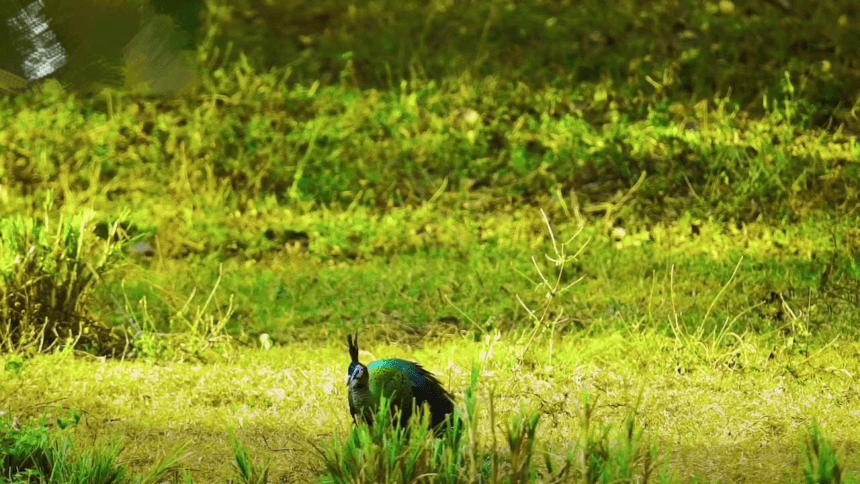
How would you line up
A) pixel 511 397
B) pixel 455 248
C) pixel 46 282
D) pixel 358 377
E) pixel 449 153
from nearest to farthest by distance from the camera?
pixel 358 377 < pixel 511 397 < pixel 46 282 < pixel 455 248 < pixel 449 153

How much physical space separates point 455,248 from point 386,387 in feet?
12.7

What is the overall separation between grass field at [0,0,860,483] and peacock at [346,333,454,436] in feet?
0.30

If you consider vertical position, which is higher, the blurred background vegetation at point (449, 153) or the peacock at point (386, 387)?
the peacock at point (386, 387)

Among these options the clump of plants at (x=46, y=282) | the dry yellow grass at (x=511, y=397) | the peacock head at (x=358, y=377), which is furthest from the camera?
the clump of plants at (x=46, y=282)

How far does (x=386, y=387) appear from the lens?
12.3 ft

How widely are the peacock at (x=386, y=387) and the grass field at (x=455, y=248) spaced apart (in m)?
0.09

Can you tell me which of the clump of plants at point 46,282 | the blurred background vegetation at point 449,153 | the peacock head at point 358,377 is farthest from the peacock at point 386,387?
the blurred background vegetation at point 449,153

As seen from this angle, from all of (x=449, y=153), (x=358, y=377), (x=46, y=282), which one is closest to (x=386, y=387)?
(x=358, y=377)

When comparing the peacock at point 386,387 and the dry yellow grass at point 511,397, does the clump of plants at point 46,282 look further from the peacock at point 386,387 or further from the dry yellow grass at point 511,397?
the peacock at point 386,387

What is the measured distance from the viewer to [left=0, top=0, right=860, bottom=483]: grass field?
13.0 feet

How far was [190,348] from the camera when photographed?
5.68m

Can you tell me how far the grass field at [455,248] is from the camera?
398 cm

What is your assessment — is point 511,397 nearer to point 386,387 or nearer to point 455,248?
point 386,387

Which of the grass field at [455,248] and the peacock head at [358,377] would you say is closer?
the peacock head at [358,377]
